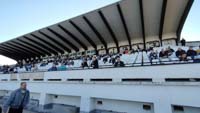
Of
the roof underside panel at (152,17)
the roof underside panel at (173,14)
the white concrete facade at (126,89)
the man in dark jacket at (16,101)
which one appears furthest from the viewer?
the roof underside panel at (152,17)

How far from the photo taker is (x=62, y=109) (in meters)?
12.8

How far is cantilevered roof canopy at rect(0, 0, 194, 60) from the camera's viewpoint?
62.5ft

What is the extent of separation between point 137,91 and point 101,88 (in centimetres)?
260

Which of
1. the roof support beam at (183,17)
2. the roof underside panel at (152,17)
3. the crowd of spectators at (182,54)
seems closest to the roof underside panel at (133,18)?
the roof underside panel at (152,17)

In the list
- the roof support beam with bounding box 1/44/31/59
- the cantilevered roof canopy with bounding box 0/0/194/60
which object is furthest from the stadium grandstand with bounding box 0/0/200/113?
the roof support beam with bounding box 1/44/31/59

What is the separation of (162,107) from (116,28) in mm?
17367

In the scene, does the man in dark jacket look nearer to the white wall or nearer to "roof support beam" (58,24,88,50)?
the white wall

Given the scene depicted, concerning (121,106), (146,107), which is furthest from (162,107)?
(121,106)

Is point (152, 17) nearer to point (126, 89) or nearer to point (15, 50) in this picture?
point (126, 89)

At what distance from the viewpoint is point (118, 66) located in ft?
35.3

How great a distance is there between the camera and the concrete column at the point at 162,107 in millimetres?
7934

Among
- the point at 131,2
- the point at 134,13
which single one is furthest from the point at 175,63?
the point at 134,13

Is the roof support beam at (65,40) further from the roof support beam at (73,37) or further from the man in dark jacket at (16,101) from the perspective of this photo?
the man in dark jacket at (16,101)

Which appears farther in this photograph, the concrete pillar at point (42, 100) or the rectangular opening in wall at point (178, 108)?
the concrete pillar at point (42, 100)
